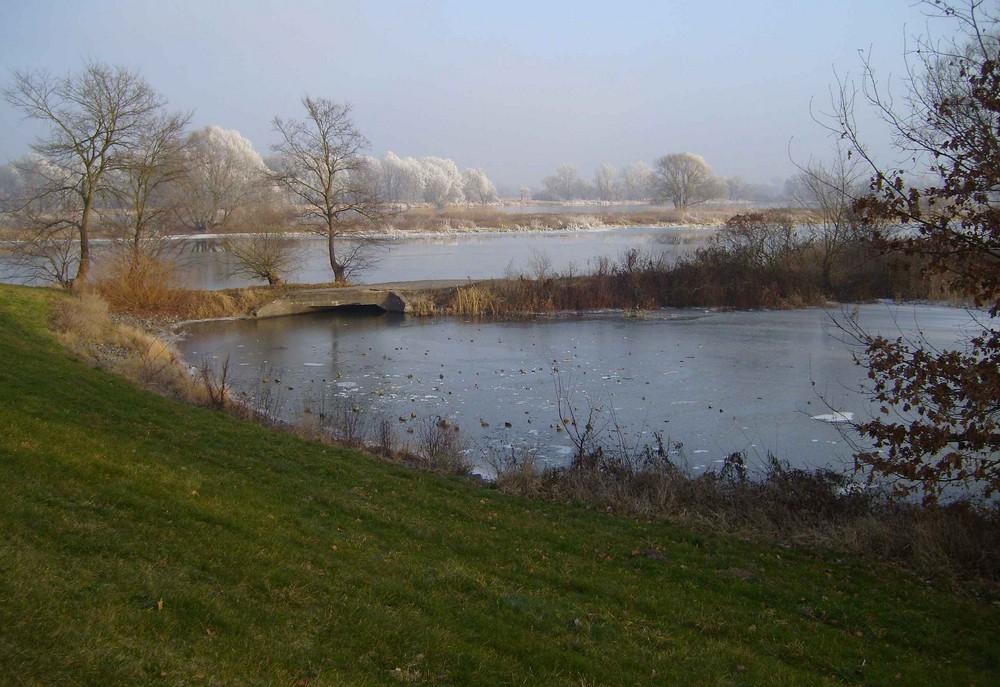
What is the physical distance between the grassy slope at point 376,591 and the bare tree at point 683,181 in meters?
93.1

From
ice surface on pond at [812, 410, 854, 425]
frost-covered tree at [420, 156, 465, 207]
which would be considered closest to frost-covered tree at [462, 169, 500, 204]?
frost-covered tree at [420, 156, 465, 207]

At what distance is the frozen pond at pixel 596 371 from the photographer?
44.5ft

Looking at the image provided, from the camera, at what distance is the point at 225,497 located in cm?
693

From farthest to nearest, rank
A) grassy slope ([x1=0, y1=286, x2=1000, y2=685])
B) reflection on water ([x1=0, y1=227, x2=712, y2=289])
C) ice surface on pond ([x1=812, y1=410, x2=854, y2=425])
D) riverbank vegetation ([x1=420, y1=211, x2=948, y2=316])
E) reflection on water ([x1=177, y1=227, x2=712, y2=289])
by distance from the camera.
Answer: reflection on water ([x1=177, y1=227, x2=712, y2=289])
reflection on water ([x1=0, y1=227, x2=712, y2=289])
riverbank vegetation ([x1=420, y1=211, x2=948, y2=316])
ice surface on pond ([x1=812, y1=410, x2=854, y2=425])
grassy slope ([x1=0, y1=286, x2=1000, y2=685])

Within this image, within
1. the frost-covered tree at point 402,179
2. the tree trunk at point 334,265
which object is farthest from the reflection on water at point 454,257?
the frost-covered tree at point 402,179

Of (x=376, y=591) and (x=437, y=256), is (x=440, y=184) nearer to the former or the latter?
(x=437, y=256)

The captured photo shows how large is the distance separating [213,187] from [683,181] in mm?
61348

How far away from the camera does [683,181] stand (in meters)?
97.4

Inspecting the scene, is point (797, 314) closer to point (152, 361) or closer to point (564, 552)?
point (152, 361)

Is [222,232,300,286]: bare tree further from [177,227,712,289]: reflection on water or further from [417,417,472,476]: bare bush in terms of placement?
[417,417,472,476]: bare bush

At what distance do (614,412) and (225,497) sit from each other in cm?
904

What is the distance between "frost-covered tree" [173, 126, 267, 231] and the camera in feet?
109

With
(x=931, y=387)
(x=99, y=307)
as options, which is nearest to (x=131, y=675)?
(x=931, y=387)

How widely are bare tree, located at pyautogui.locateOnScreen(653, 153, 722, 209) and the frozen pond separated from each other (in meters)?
70.8
